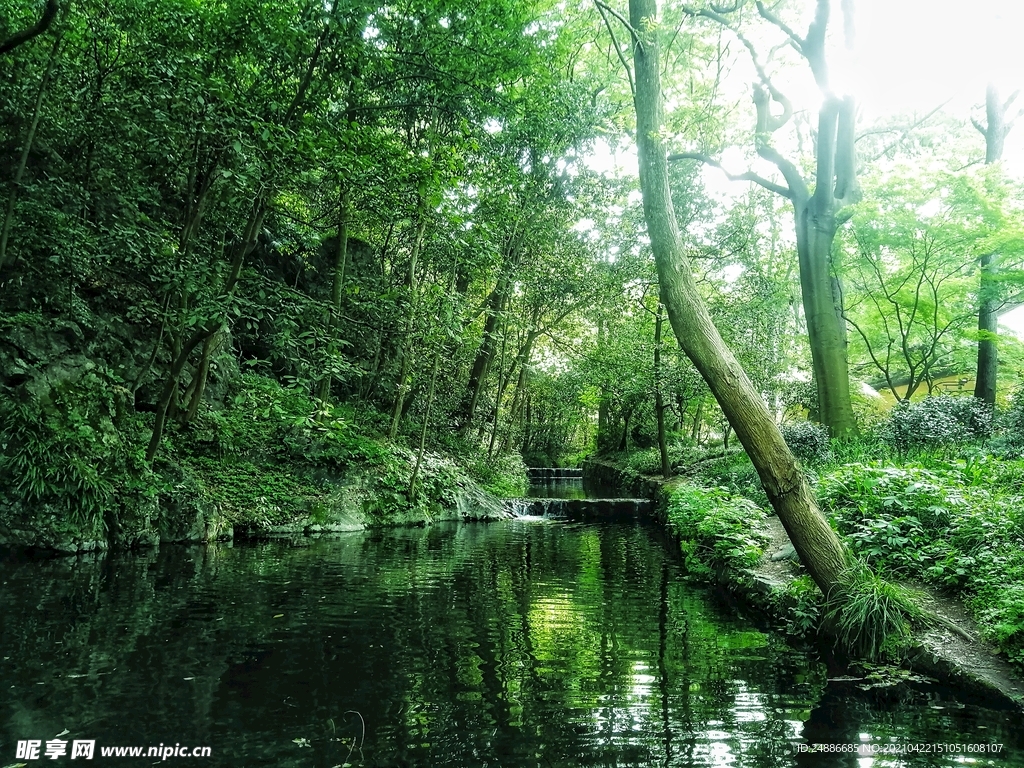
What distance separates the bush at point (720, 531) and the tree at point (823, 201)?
4298 mm

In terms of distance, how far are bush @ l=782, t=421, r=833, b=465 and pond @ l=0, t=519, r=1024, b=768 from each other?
5.44m

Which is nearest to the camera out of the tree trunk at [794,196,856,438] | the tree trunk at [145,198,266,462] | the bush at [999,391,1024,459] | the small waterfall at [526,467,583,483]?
the tree trunk at [145,198,266,462]

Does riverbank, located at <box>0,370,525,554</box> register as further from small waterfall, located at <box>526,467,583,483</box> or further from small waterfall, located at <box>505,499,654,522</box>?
small waterfall, located at <box>526,467,583,483</box>

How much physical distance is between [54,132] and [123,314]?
140 inches

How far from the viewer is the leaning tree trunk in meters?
5.11

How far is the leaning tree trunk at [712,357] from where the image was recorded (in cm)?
511

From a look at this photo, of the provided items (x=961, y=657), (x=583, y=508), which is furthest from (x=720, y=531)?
(x=583, y=508)

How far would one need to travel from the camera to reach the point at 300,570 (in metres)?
7.81

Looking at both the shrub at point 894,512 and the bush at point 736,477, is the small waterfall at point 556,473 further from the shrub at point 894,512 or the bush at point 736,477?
the shrub at point 894,512

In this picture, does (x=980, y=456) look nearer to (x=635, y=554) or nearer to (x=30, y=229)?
(x=635, y=554)

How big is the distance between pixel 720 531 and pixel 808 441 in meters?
4.41

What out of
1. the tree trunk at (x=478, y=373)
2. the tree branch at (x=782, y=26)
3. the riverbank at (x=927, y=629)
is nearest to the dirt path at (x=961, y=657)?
the riverbank at (x=927, y=629)

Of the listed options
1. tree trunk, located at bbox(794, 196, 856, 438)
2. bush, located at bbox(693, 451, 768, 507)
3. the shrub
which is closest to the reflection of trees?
the shrub

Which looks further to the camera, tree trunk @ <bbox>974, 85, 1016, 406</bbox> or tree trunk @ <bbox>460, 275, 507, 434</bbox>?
tree trunk @ <bbox>460, 275, 507, 434</bbox>
